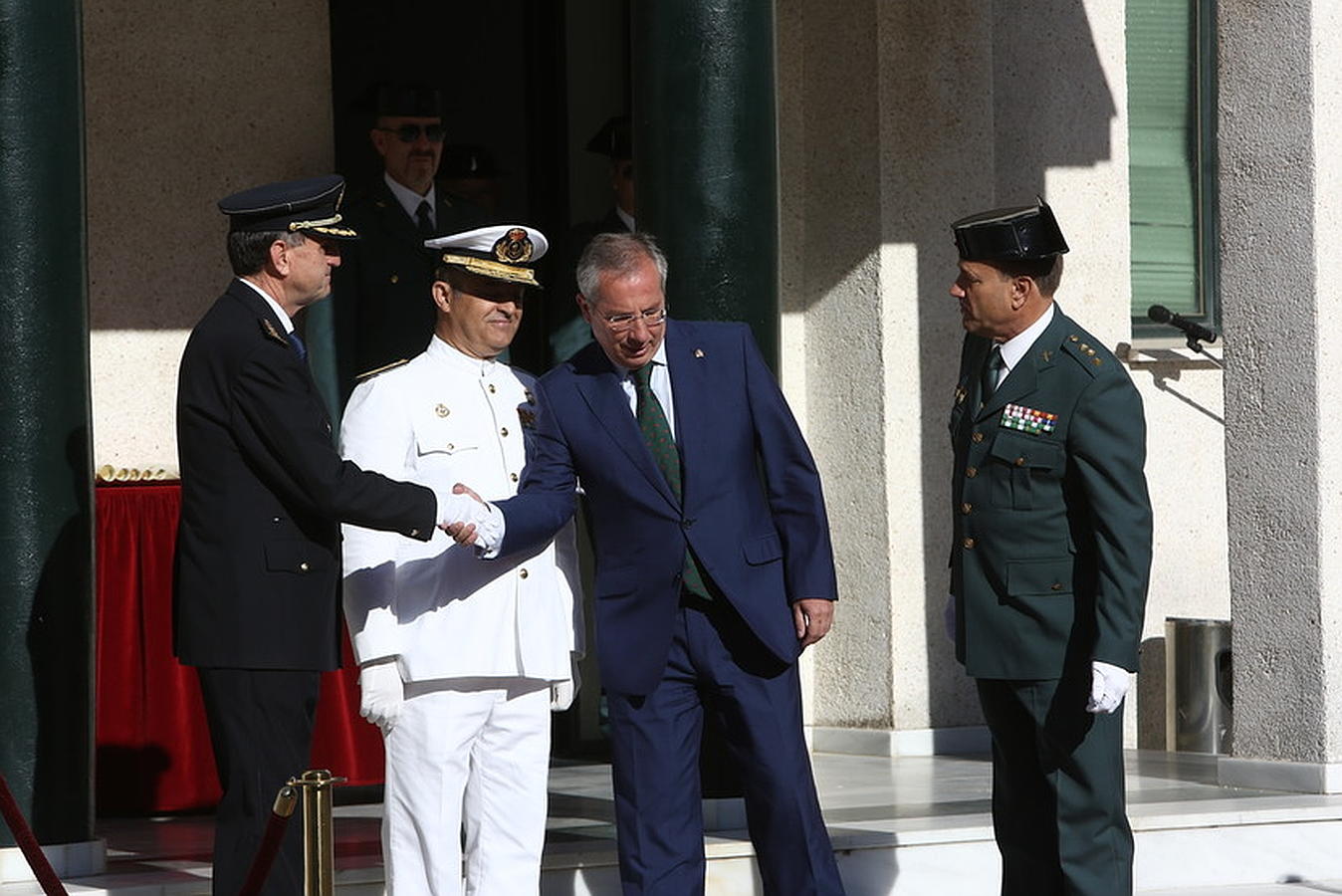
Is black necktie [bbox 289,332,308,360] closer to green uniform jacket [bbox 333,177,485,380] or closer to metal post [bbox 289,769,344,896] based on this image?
metal post [bbox 289,769,344,896]

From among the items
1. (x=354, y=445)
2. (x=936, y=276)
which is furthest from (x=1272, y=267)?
(x=354, y=445)

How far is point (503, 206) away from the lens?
1026 cm

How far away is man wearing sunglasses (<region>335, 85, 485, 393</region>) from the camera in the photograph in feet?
28.7

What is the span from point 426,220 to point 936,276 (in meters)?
2.51

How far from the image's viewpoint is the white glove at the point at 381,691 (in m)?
5.94

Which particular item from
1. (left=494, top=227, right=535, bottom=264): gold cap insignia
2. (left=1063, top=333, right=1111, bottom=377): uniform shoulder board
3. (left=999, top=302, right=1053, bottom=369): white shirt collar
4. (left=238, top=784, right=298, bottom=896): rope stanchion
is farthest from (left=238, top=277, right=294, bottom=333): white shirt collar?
(left=1063, top=333, right=1111, bottom=377): uniform shoulder board

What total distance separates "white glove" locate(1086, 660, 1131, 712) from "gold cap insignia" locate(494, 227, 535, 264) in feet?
5.78

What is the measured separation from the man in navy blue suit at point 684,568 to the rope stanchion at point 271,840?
113cm

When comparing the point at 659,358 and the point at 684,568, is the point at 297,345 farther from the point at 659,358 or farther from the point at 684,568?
the point at 684,568

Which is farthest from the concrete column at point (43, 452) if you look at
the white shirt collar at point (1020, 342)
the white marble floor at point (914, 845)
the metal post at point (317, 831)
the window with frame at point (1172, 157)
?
the window with frame at point (1172, 157)

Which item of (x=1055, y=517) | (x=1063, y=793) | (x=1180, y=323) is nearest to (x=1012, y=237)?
(x=1055, y=517)

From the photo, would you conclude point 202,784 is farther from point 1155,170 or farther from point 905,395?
point 1155,170

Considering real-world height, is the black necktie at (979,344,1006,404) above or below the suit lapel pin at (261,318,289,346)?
below

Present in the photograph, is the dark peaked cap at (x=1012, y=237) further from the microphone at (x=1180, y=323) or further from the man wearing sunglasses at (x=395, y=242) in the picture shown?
the microphone at (x=1180, y=323)
